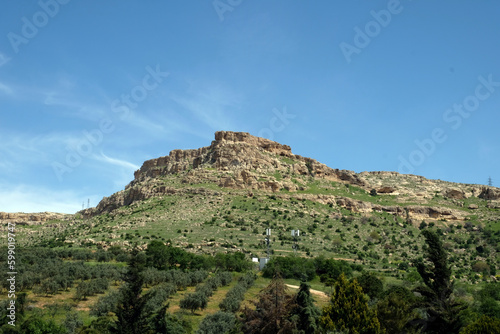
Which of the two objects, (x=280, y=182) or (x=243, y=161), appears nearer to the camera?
(x=280, y=182)

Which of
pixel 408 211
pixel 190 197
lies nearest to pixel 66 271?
pixel 190 197

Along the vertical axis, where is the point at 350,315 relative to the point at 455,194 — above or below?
below

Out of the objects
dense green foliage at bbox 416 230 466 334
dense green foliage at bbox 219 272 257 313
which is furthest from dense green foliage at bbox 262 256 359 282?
dense green foliage at bbox 416 230 466 334

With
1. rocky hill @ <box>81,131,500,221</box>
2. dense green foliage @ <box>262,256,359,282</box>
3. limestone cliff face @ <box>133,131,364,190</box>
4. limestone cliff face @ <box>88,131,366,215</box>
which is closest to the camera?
dense green foliage @ <box>262,256,359,282</box>

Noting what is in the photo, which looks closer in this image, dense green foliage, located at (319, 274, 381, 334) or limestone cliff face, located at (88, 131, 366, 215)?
dense green foliage, located at (319, 274, 381, 334)

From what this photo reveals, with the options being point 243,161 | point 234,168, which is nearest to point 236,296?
point 234,168

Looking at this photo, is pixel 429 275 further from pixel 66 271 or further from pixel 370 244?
pixel 370 244

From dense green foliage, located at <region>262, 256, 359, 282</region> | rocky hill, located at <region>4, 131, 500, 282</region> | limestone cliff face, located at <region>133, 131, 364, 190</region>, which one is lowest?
dense green foliage, located at <region>262, 256, 359, 282</region>

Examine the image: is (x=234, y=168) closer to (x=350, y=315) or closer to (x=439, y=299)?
(x=350, y=315)

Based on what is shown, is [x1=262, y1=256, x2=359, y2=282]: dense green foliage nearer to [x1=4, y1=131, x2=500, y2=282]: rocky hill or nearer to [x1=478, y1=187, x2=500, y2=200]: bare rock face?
[x1=4, y1=131, x2=500, y2=282]: rocky hill

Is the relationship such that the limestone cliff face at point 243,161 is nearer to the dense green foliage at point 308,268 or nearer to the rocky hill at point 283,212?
the rocky hill at point 283,212

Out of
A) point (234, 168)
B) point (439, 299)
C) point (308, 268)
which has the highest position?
point (234, 168)

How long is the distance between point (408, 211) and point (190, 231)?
182 feet

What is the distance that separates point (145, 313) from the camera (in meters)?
23.5
